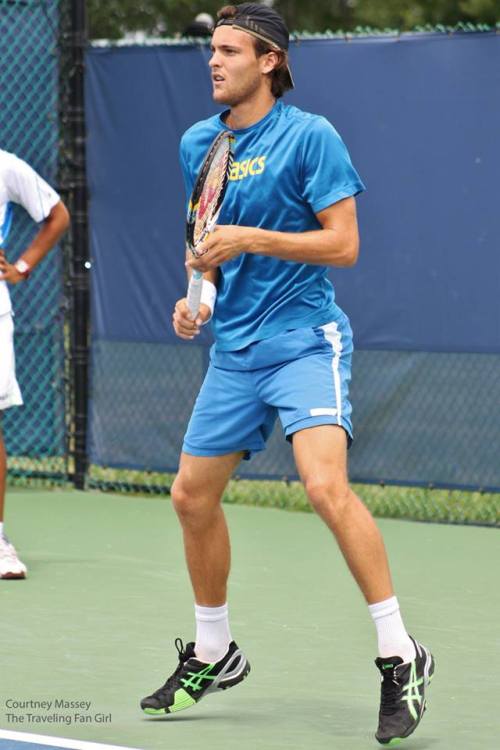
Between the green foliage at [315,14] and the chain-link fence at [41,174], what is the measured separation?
1965 centimetres

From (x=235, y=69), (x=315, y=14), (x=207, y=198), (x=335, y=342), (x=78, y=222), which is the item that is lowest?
(x=315, y=14)

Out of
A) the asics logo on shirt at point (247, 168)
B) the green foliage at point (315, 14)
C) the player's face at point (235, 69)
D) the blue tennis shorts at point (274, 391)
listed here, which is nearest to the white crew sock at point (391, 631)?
the blue tennis shorts at point (274, 391)

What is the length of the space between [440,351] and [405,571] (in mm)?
1482

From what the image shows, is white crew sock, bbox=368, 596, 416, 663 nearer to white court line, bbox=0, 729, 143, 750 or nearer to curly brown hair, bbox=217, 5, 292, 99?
white court line, bbox=0, 729, 143, 750

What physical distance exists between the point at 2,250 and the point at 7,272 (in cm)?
15

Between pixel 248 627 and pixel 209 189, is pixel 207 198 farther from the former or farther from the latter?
pixel 248 627

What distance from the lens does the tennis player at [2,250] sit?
24.2ft

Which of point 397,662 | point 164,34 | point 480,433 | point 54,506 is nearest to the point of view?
point 397,662

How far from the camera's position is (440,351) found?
A: 8609 millimetres

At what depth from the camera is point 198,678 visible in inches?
206

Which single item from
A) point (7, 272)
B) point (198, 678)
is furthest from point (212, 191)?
point (7, 272)

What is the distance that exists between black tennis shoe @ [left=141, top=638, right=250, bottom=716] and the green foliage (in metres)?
24.5

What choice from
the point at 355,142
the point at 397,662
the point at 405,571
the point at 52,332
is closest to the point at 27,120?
the point at 52,332

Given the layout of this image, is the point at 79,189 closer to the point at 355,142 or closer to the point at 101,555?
the point at 355,142
